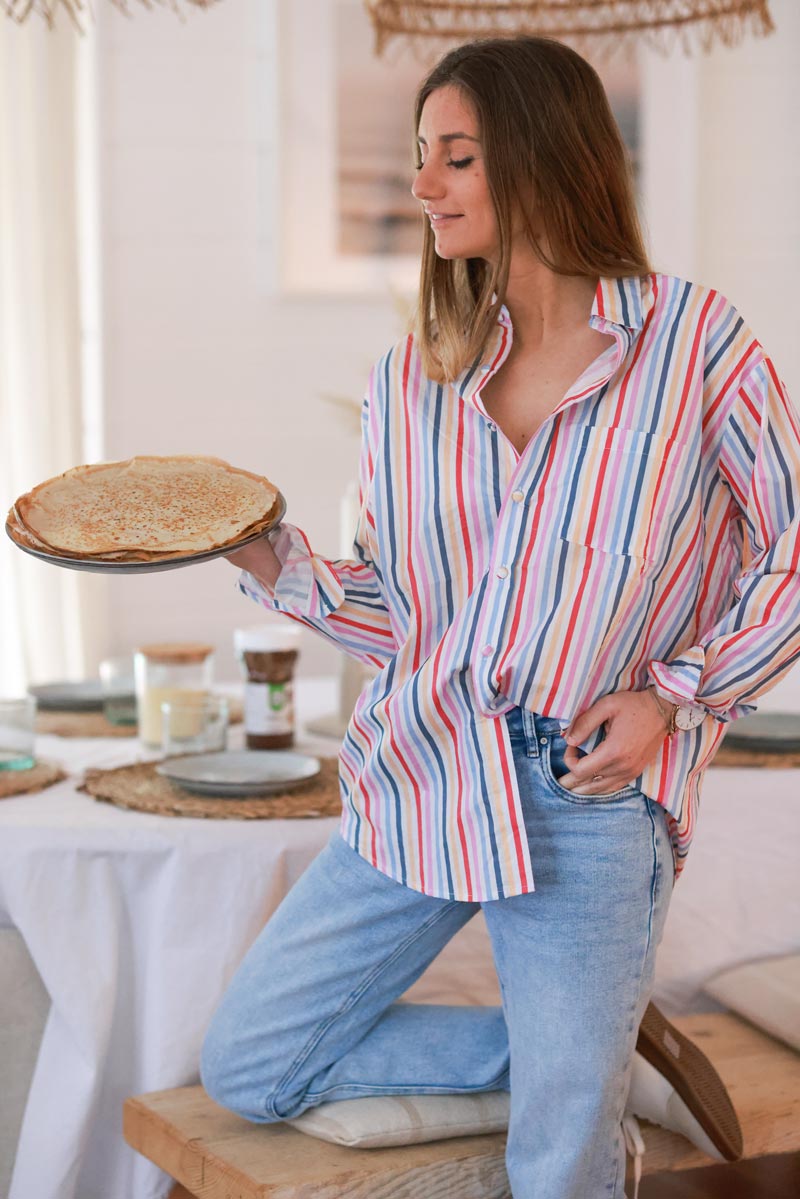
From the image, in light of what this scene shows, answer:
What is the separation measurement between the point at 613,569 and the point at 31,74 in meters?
2.70

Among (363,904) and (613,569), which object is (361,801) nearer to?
(363,904)

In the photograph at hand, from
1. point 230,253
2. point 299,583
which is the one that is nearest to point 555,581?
point 299,583

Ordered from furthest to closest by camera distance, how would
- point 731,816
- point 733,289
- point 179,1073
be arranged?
point 733,289 < point 731,816 < point 179,1073

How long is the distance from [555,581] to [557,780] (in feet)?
0.60

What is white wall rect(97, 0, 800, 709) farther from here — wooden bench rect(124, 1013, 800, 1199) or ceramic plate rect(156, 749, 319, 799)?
wooden bench rect(124, 1013, 800, 1199)

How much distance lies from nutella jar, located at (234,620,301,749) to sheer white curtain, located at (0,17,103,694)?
1695mm

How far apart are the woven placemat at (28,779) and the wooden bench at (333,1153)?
406 mm

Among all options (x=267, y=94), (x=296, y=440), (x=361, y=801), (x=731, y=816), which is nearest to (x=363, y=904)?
(x=361, y=801)

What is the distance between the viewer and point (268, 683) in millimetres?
1927

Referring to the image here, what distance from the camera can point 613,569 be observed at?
1.24 m

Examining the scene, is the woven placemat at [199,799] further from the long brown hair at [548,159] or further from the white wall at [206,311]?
the white wall at [206,311]

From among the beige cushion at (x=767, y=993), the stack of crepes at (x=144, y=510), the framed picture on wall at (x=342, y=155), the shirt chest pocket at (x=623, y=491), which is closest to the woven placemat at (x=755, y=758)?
the beige cushion at (x=767, y=993)

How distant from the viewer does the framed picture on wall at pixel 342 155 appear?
11.9 ft

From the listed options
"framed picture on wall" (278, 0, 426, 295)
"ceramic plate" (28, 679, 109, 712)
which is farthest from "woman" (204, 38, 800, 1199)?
"framed picture on wall" (278, 0, 426, 295)
